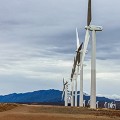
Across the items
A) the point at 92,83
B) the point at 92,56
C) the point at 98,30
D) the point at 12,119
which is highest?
the point at 98,30

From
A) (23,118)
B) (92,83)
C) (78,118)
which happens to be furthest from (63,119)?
(92,83)

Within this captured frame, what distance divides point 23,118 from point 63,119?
14.5 ft

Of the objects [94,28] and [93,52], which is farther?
[94,28]

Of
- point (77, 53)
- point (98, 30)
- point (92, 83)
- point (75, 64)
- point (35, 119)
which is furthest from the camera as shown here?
point (75, 64)

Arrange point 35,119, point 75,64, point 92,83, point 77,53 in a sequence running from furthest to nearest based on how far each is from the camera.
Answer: point 75,64 < point 77,53 < point 92,83 < point 35,119

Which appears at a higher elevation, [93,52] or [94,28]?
[94,28]

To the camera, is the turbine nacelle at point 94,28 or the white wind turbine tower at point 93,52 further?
the turbine nacelle at point 94,28

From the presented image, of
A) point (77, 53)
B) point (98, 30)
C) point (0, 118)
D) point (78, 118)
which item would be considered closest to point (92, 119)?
point (78, 118)

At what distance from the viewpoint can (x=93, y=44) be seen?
7838 centimetres

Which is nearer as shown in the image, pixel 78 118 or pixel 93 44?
pixel 78 118

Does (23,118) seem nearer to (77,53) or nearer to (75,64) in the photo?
(77,53)

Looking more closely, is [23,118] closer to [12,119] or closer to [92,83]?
[12,119]

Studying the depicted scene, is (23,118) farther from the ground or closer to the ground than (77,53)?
closer to the ground

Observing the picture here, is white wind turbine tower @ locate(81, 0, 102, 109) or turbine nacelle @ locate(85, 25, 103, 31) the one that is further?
turbine nacelle @ locate(85, 25, 103, 31)
